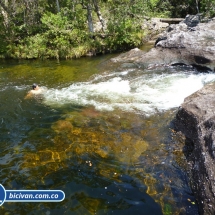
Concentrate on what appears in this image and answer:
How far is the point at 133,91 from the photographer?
8961mm

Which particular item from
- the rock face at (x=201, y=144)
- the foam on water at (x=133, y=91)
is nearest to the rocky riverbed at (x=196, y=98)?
the rock face at (x=201, y=144)

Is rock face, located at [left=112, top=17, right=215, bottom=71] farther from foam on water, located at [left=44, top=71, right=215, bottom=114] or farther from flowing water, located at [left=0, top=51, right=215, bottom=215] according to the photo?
flowing water, located at [left=0, top=51, right=215, bottom=215]

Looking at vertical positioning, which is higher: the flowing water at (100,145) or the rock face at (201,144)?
the rock face at (201,144)

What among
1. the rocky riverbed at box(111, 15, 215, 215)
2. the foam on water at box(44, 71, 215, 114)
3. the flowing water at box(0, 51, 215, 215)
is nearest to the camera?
the rocky riverbed at box(111, 15, 215, 215)

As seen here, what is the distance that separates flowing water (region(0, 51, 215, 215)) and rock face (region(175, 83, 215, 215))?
24 centimetres

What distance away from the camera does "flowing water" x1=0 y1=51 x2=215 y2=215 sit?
4105mm

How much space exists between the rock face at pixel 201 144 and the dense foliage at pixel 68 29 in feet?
35.5

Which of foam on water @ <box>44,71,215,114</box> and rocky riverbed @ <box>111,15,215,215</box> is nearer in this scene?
rocky riverbed @ <box>111,15,215,215</box>

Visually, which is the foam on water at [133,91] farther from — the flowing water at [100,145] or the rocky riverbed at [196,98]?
the rocky riverbed at [196,98]

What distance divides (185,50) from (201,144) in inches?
340

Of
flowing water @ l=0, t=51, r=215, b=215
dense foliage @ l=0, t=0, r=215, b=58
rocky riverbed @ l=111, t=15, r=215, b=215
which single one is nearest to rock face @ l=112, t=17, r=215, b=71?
rocky riverbed @ l=111, t=15, r=215, b=215

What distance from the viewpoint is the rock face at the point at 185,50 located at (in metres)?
11.1

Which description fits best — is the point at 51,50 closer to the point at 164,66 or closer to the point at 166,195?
the point at 164,66

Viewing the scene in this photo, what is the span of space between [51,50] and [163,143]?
477 inches
